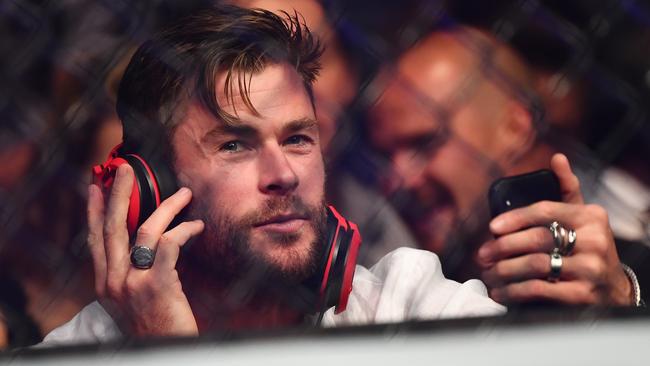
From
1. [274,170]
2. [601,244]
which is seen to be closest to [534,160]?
[601,244]

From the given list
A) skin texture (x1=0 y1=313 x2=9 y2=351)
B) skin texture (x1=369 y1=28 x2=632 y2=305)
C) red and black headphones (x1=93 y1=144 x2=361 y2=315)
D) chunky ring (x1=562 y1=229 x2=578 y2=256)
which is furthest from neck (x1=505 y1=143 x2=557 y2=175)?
skin texture (x1=0 y1=313 x2=9 y2=351)

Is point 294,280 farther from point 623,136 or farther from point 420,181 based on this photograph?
point 623,136

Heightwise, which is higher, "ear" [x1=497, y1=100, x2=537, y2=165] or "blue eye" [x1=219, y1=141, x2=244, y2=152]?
"ear" [x1=497, y1=100, x2=537, y2=165]

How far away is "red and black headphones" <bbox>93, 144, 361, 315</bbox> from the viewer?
3.95 feet

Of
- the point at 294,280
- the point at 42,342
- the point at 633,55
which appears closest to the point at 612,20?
the point at 633,55

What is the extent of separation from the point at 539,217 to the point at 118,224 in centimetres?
61

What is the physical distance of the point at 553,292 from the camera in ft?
3.98

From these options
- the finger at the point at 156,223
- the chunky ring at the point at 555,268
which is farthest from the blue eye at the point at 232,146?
the chunky ring at the point at 555,268

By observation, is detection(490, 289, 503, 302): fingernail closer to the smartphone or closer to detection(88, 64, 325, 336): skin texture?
the smartphone

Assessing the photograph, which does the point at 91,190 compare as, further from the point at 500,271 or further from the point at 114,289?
the point at 500,271

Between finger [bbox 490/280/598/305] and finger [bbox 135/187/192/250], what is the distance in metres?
0.51

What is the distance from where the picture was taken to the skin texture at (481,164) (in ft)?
4.03

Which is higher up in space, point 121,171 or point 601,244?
point 601,244

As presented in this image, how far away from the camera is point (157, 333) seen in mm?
1199
